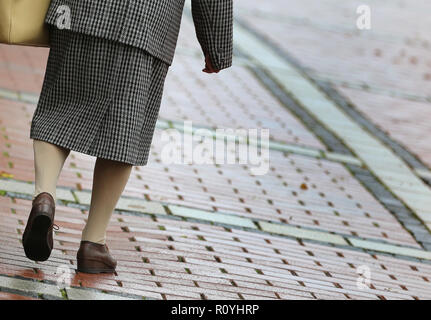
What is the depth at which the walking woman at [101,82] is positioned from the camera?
13.2 feet

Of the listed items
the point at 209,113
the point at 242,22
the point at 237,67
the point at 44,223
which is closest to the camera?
the point at 44,223

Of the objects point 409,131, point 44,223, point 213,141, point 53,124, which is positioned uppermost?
point 409,131

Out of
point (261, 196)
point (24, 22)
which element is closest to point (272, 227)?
point (261, 196)

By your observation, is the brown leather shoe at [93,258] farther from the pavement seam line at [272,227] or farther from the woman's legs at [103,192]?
the pavement seam line at [272,227]

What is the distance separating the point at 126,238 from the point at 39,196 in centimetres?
104

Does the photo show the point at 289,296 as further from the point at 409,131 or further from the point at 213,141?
the point at 409,131

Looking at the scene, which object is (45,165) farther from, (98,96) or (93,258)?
(93,258)

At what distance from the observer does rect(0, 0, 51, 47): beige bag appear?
159 inches

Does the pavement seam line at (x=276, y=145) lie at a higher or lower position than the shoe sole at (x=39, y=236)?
higher

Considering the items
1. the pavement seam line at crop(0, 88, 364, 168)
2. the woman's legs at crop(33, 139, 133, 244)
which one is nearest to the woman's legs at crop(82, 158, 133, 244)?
the woman's legs at crop(33, 139, 133, 244)

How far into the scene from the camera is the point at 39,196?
410 centimetres

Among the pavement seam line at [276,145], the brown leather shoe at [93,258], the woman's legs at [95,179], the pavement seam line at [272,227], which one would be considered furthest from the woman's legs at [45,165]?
the pavement seam line at [276,145]
